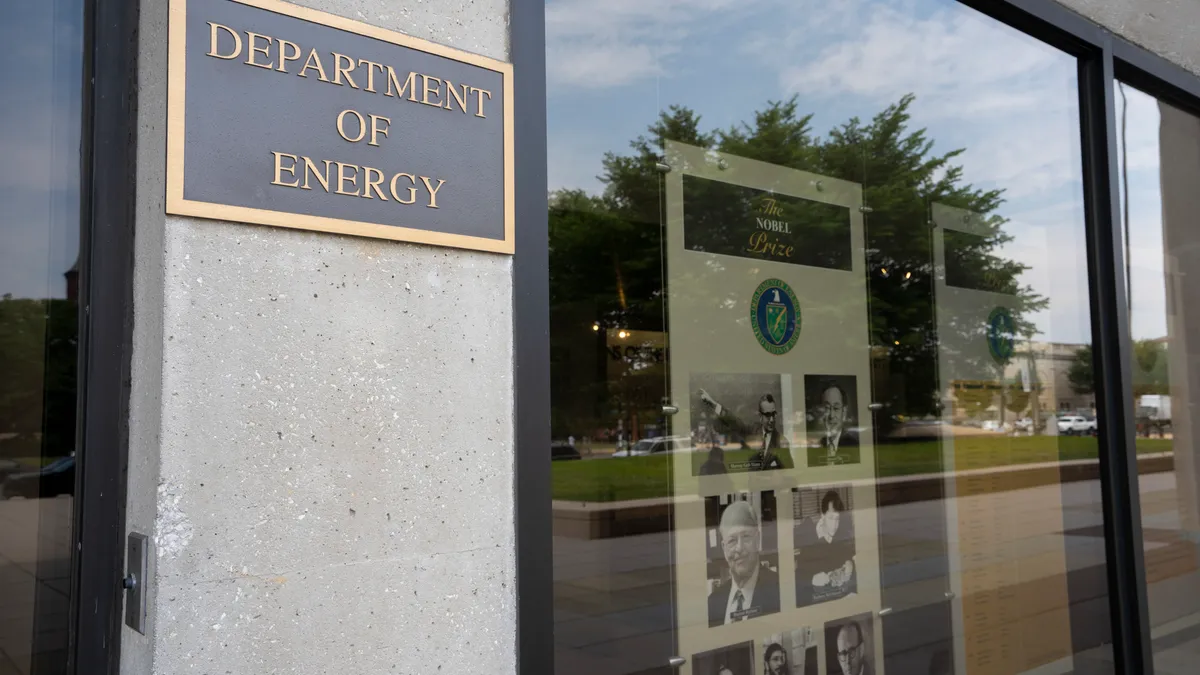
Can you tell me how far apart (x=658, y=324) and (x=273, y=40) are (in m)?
6.42

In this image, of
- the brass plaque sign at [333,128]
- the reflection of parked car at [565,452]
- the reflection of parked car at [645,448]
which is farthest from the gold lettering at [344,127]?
the reflection of parked car at [565,452]

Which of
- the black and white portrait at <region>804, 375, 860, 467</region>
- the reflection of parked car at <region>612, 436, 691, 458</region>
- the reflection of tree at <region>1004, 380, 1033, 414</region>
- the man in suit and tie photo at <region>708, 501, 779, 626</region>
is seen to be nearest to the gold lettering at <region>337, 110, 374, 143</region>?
the man in suit and tie photo at <region>708, 501, 779, 626</region>

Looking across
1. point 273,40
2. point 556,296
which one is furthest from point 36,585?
point 556,296

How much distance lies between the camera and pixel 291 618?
1810 millimetres

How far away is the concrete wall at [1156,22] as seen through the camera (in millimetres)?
4074

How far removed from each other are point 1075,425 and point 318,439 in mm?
4729

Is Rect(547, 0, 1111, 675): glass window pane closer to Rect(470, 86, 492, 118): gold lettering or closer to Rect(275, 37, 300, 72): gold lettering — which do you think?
Rect(470, 86, 492, 118): gold lettering

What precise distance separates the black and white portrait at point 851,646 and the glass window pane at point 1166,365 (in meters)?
1.90

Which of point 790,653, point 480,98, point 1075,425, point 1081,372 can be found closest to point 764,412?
point 790,653

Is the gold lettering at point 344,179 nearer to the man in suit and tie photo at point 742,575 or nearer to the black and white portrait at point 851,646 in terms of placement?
the man in suit and tie photo at point 742,575

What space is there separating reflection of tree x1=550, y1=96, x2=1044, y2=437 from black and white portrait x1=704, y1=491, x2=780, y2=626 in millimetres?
1411

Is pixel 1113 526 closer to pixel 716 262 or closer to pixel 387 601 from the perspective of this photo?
pixel 716 262

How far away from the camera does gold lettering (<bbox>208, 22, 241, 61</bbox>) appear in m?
1.78

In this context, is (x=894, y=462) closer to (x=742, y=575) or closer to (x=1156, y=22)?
(x=742, y=575)
